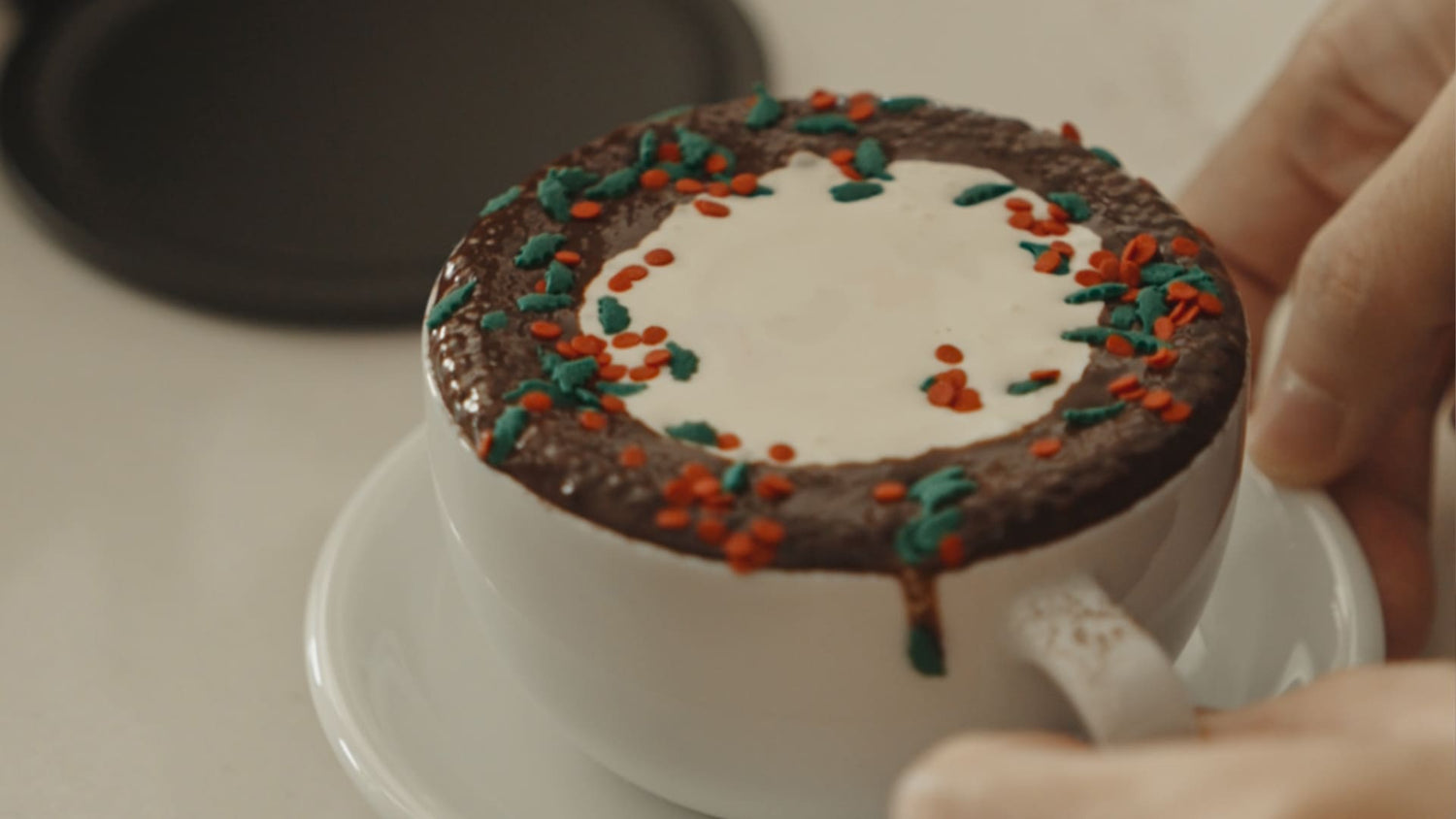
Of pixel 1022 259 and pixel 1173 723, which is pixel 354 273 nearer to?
pixel 1022 259

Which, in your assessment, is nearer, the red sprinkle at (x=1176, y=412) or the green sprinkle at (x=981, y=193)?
the red sprinkle at (x=1176, y=412)

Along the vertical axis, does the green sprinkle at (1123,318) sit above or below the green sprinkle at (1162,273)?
below

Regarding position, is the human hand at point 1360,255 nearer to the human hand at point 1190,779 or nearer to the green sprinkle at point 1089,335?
the green sprinkle at point 1089,335

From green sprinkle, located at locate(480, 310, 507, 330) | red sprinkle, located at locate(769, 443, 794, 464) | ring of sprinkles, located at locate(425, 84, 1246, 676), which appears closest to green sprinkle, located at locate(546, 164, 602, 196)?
ring of sprinkles, located at locate(425, 84, 1246, 676)

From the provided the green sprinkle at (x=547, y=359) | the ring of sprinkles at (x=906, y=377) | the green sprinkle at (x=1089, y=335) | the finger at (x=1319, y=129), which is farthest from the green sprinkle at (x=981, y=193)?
the finger at (x=1319, y=129)

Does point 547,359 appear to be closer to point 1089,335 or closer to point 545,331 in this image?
point 545,331

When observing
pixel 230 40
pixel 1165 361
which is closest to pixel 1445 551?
pixel 1165 361
